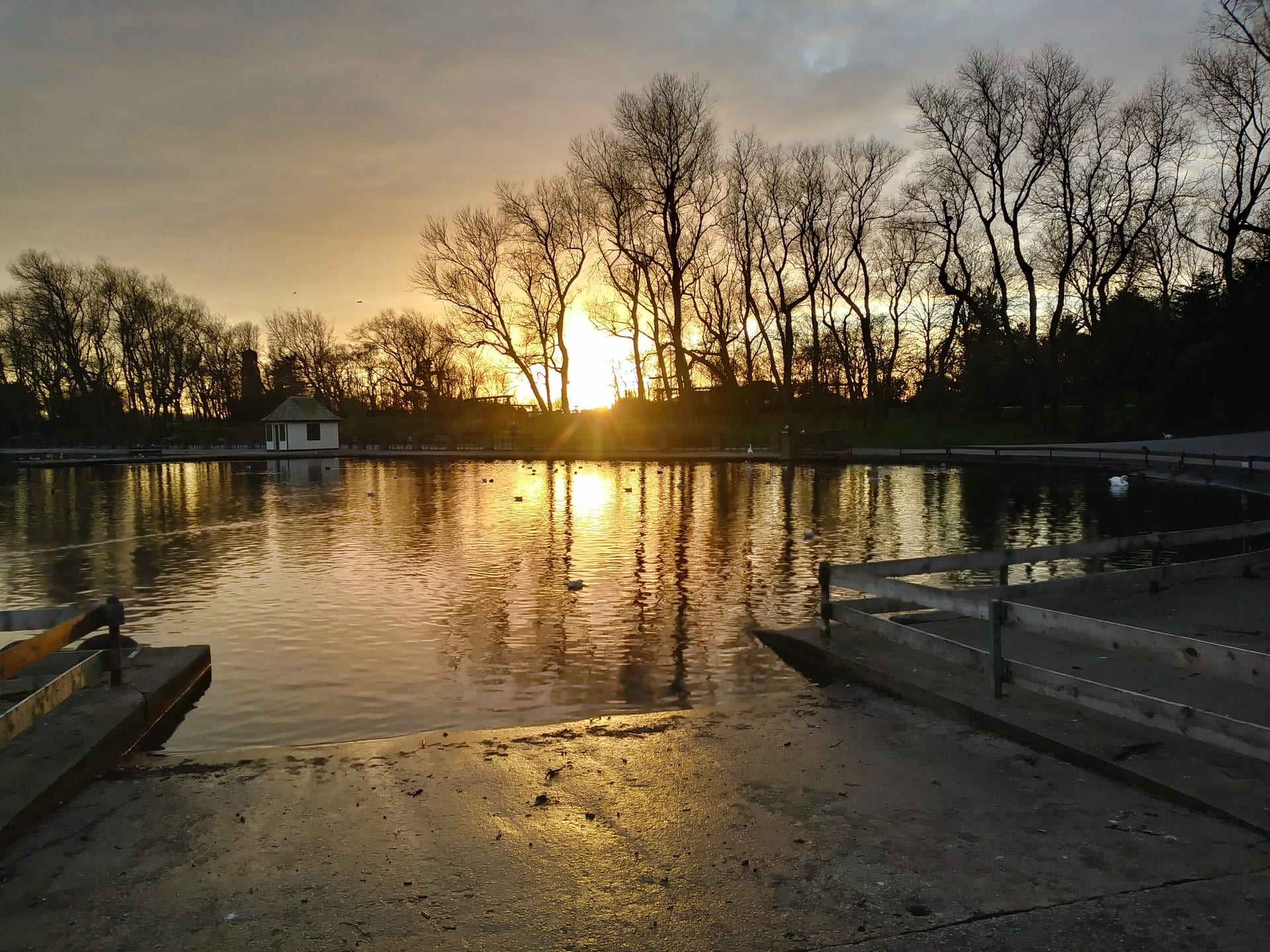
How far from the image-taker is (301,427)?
193 feet

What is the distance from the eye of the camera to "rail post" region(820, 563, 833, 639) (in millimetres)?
7762

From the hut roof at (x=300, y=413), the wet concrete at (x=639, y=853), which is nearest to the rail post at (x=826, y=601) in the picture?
the wet concrete at (x=639, y=853)

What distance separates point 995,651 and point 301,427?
59.0 metres

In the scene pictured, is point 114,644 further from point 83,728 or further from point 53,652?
point 83,728

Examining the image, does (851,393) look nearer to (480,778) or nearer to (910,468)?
(910,468)

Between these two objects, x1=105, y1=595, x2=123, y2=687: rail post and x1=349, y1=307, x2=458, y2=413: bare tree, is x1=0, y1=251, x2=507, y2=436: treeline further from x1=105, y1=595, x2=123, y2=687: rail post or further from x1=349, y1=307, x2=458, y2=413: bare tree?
x1=105, y1=595, x2=123, y2=687: rail post

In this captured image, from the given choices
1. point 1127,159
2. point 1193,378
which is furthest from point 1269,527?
point 1127,159

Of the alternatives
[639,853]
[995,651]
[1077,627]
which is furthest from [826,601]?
[639,853]

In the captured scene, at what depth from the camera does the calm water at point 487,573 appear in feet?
24.3

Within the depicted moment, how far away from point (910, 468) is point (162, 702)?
31339mm

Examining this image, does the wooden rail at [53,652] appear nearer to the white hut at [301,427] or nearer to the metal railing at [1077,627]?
the metal railing at [1077,627]

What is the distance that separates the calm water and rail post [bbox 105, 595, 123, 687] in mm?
695

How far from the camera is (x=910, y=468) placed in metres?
34.1

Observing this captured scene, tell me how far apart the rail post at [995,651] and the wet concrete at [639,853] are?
45cm
